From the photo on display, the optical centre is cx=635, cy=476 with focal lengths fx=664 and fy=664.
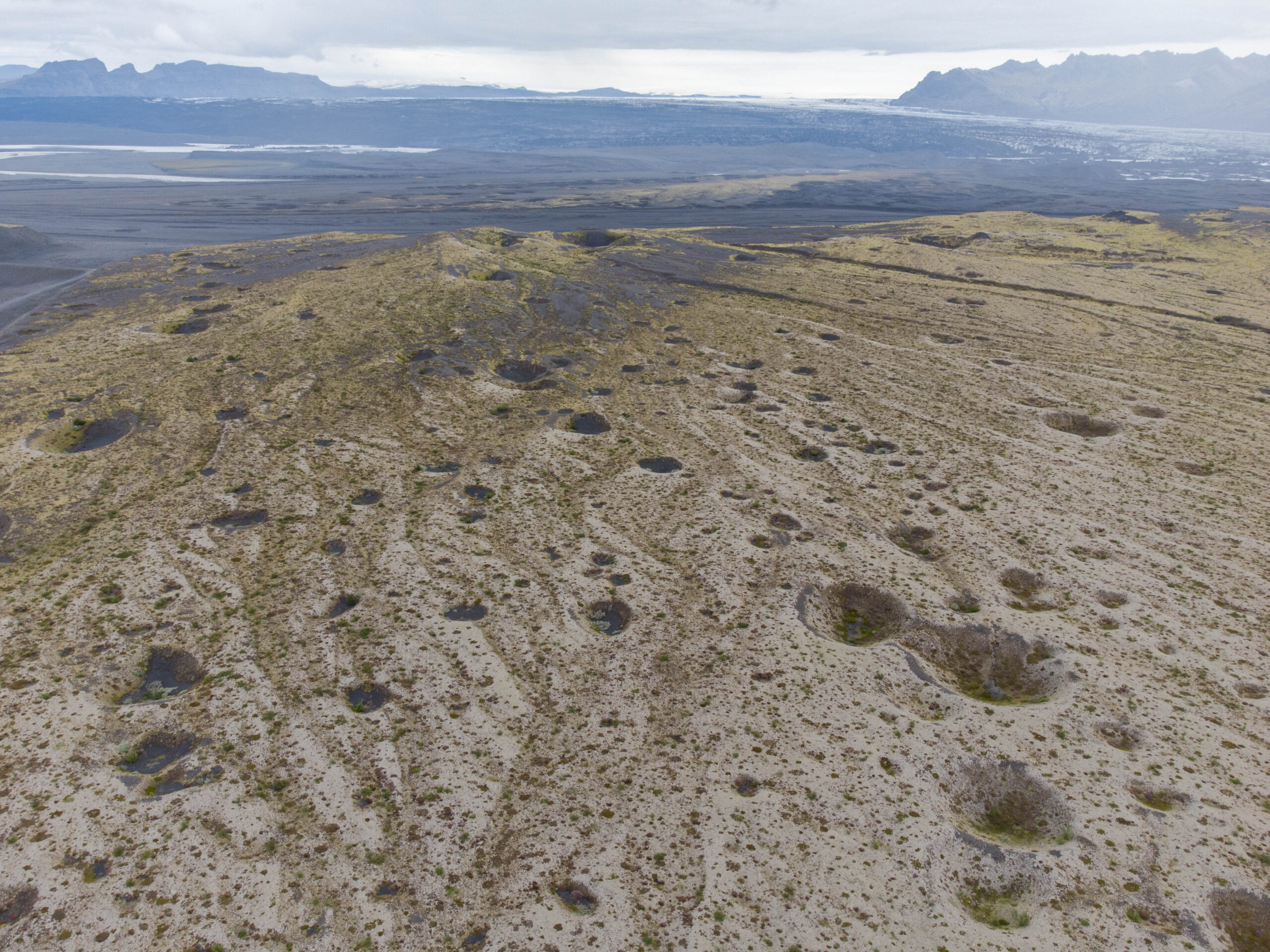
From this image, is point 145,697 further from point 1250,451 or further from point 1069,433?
point 1250,451

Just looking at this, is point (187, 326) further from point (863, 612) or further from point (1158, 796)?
point (1158, 796)

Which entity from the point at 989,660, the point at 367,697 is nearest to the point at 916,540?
the point at 989,660

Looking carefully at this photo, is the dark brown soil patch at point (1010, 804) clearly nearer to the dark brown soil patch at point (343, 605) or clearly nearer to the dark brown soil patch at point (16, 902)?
the dark brown soil patch at point (343, 605)

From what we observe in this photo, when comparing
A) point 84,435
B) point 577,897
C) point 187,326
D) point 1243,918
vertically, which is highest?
point 187,326

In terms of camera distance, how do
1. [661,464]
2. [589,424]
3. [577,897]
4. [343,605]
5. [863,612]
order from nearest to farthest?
[577,897] < [343,605] < [863,612] < [661,464] < [589,424]

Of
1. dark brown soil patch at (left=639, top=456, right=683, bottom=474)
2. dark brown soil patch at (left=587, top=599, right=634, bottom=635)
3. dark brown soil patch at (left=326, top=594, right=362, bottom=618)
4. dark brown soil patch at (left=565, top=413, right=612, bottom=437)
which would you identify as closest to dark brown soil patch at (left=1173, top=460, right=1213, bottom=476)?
dark brown soil patch at (left=639, top=456, right=683, bottom=474)

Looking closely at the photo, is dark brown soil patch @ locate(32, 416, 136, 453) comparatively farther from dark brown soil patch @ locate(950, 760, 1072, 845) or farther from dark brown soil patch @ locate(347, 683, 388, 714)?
dark brown soil patch @ locate(950, 760, 1072, 845)
